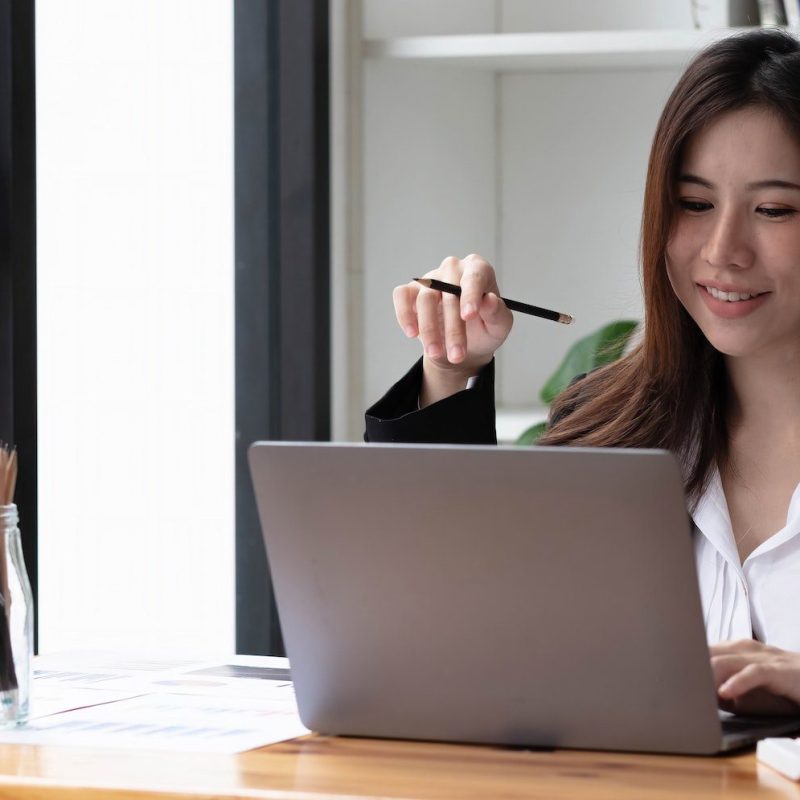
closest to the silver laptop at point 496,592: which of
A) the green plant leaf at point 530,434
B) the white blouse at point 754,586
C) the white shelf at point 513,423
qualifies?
the white blouse at point 754,586

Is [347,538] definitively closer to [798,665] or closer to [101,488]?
[798,665]

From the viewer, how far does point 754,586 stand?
4.98 feet

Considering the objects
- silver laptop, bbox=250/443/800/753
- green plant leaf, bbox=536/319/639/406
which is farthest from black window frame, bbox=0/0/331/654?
silver laptop, bbox=250/443/800/753

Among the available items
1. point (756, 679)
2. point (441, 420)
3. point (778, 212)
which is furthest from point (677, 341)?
point (756, 679)

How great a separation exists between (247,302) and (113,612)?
70cm

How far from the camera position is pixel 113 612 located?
2.53 metres

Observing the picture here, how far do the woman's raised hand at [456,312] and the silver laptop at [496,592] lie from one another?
61cm

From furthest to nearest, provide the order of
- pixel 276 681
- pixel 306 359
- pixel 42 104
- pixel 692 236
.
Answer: pixel 306 359
pixel 42 104
pixel 692 236
pixel 276 681

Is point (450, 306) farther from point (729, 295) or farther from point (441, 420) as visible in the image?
point (729, 295)

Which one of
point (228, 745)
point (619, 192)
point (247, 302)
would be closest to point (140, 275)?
point (247, 302)

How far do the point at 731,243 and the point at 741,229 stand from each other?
22 mm

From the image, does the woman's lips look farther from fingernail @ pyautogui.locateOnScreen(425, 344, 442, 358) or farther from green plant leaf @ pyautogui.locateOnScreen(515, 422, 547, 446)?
green plant leaf @ pyautogui.locateOnScreen(515, 422, 547, 446)

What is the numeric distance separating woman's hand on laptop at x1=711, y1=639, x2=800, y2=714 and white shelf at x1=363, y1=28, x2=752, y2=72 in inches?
73.1

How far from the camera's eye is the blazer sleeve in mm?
1633
